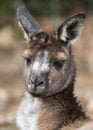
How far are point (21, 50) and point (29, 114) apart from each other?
11607 mm

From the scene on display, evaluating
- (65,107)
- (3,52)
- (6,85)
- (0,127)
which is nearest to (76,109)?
(65,107)

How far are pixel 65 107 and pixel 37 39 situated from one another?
1.00 m

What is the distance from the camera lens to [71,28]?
1091 centimetres

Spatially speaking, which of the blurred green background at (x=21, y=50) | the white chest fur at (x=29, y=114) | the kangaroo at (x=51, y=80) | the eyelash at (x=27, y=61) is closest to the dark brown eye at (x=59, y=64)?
the kangaroo at (x=51, y=80)

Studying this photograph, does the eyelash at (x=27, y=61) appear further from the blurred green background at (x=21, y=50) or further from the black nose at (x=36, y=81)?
the blurred green background at (x=21, y=50)

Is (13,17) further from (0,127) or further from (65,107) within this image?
(65,107)

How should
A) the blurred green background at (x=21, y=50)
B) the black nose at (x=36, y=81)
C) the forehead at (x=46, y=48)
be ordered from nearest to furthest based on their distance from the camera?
1. the black nose at (x=36, y=81)
2. the forehead at (x=46, y=48)
3. the blurred green background at (x=21, y=50)

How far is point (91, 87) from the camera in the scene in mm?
18047

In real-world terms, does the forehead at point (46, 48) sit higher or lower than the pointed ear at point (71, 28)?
lower

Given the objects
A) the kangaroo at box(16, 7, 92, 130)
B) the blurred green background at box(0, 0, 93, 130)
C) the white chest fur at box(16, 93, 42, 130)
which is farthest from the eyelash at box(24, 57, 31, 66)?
the blurred green background at box(0, 0, 93, 130)

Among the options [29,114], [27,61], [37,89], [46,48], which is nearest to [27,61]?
[27,61]

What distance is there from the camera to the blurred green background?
54.5 ft

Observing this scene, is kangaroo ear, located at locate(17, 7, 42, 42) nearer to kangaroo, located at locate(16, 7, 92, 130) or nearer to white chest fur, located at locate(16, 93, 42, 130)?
kangaroo, located at locate(16, 7, 92, 130)

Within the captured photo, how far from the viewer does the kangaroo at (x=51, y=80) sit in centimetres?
1042
